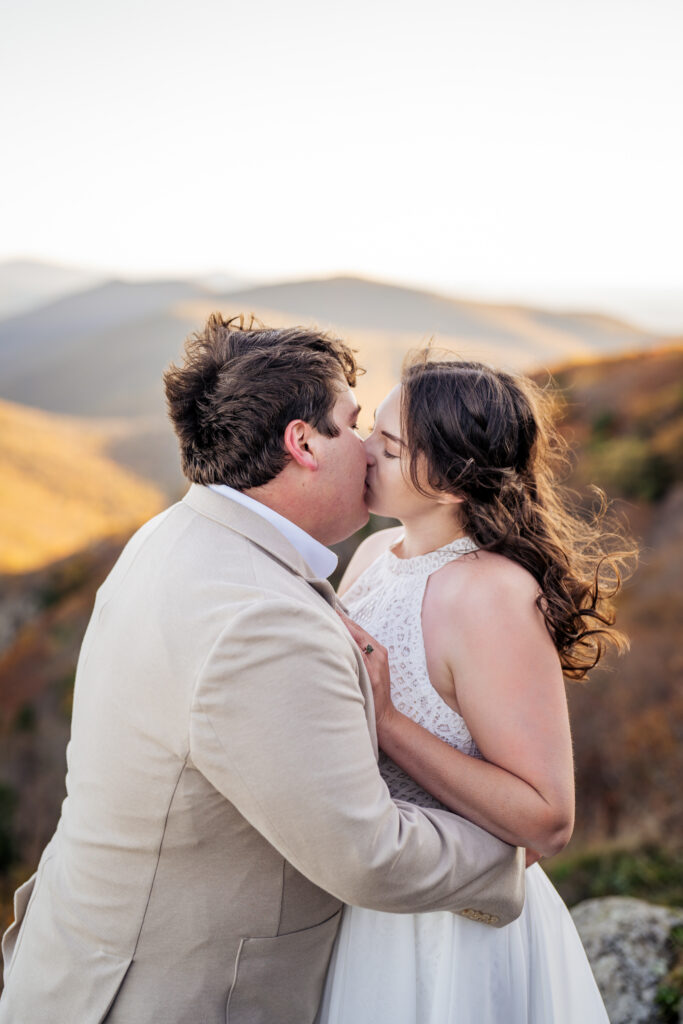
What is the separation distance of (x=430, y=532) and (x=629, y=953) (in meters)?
1.98

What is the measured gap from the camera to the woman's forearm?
1980mm

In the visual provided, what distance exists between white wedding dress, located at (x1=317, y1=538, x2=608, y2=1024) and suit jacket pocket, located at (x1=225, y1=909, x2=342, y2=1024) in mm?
107

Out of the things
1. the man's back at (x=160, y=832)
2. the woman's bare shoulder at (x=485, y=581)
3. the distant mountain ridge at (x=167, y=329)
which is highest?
the woman's bare shoulder at (x=485, y=581)

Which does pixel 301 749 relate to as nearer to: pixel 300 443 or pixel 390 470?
pixel 300 443

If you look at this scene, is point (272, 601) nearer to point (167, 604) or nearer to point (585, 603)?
point (167, 604)

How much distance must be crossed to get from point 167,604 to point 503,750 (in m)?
0.92

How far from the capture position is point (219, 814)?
175cm

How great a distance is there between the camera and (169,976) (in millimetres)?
1817

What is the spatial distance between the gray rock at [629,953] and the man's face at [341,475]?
213cm

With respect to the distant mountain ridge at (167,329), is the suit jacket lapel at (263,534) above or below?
above

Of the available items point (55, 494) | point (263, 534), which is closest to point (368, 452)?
point (263, 534)

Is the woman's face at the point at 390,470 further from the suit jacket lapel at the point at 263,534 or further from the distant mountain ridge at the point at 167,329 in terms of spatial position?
the distant mountain ridge at the point at 167,329

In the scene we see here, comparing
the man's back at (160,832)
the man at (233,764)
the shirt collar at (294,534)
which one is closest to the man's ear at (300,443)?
the man at (233,764)

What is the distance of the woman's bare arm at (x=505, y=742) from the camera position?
6.52 ft
